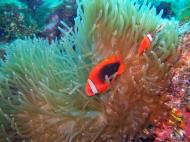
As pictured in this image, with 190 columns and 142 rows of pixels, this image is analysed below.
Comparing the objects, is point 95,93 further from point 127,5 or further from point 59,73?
point 127,5

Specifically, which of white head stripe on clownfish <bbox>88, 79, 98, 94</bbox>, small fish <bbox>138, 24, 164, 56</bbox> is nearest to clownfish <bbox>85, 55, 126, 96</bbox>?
white head stripe on clownfish <bbox>88, 79, 98, 94</bbox>

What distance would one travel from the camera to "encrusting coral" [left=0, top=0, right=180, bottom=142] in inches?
92.3

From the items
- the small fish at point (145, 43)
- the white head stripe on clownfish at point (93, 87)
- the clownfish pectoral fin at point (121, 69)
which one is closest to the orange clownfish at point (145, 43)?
the small fish at point (145, 43)

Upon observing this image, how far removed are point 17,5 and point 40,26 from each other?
1015mm

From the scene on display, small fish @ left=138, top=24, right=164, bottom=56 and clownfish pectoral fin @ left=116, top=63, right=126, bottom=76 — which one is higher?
small fish @ left=138, top=24, right=164, bottom=56

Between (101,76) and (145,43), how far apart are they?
0.48m

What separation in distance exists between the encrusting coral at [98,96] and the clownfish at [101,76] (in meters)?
0.09

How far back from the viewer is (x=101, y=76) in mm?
2381

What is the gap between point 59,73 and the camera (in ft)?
8.93

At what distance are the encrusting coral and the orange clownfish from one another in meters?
0.04

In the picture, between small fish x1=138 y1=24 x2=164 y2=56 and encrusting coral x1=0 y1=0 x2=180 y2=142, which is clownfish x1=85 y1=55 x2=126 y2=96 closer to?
encrusting coral x1=0 y1=0 x2=180 y2=142

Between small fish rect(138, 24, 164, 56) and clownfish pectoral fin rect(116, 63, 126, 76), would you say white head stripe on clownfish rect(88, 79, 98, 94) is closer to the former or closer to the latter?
clownfish pectoral fin rect(116, 63, 126, 76)

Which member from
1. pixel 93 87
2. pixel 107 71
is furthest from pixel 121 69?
pixel 93 87

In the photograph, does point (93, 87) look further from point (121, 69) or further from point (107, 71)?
point (121, 69)
